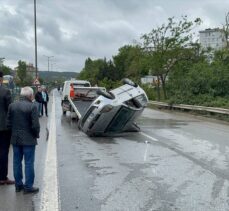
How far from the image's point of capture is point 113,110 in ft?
48.6

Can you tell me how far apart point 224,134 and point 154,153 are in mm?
5982

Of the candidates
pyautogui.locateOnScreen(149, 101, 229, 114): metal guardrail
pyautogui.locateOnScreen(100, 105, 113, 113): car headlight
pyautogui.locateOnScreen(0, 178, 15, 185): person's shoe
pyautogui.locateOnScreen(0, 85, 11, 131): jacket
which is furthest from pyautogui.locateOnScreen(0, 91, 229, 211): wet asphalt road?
pyautogui.locateOnScreen(149, 101, 229, 114): metal guardrail

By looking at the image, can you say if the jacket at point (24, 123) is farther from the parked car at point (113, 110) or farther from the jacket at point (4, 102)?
the parked car at point (113, 110)

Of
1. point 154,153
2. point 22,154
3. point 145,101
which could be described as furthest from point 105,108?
point 22,154

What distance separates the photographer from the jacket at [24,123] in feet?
23.8

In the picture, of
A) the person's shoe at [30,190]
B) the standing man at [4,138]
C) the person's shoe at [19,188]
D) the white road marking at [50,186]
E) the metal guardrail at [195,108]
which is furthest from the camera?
the metal guardrail at [195,108]

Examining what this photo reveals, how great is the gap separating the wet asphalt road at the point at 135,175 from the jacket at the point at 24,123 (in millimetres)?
830

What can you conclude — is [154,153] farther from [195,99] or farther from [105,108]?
[195,99]

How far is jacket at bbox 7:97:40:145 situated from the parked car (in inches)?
291

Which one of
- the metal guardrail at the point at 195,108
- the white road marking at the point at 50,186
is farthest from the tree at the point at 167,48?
the white road marking at the point at 50,186

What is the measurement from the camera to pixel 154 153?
11461 millimetres

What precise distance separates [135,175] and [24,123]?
2.42 m

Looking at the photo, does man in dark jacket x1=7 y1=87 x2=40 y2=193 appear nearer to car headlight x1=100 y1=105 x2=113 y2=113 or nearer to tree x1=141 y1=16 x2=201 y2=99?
car headlight x1=100 y1=105 x2=113 y2=113

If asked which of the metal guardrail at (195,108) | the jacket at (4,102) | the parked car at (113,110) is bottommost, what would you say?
the metal guardrail at (195,108)
